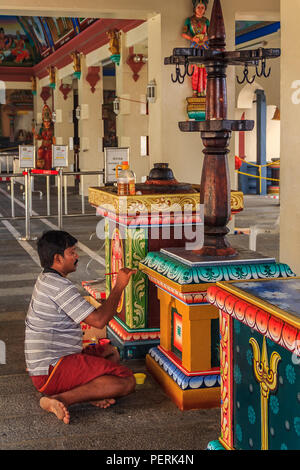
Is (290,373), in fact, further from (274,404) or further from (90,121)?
(90,121)

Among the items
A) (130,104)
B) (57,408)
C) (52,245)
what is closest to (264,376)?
(57,408)

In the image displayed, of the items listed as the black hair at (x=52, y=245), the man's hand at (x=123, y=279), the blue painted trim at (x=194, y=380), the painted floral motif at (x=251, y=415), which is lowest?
the blue painted trim at (x=194, y=380)

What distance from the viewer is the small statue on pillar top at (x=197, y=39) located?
32.6ft

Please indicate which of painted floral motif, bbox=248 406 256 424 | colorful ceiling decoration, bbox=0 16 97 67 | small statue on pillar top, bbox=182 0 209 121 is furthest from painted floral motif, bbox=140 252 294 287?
colorful ceiling decoration, bbox=0 16 97 67

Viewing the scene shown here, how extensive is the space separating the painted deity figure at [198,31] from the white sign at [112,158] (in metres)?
1.87

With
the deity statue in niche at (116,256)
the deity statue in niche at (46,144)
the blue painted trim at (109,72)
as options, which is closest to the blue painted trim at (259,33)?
the deity statue in niche at (46,144)

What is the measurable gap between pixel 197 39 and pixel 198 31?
0.37 ft

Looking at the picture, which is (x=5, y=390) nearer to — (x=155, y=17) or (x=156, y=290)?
(x=156, y=290)

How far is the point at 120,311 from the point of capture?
15.8ft

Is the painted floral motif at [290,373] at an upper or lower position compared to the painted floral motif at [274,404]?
upper

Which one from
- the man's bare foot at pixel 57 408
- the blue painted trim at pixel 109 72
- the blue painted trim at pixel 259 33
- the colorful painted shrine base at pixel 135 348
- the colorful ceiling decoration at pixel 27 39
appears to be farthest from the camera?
the blue painted trim at pixel 109 72

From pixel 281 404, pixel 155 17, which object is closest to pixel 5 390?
pixel 281 404

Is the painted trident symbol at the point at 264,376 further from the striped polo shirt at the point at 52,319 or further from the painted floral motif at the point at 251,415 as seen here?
the striped polo shirt at the point at 52,319

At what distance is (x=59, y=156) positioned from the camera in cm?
1198
